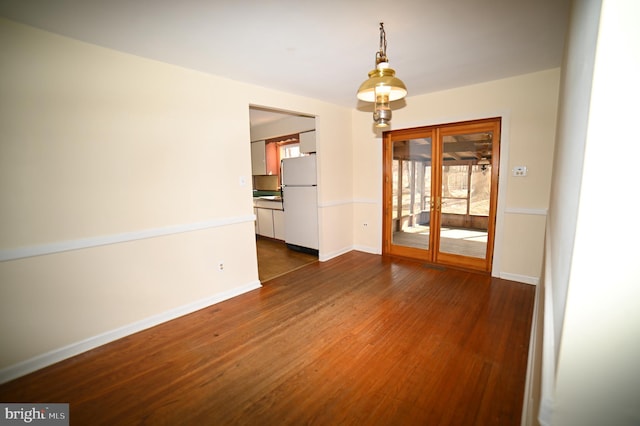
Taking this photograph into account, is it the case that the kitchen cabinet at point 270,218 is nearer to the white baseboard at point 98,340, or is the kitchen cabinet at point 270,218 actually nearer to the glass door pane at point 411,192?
the glass door pane at point 411,192

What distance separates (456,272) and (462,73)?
265cm

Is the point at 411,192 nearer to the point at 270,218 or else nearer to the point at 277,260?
the point at 277,260

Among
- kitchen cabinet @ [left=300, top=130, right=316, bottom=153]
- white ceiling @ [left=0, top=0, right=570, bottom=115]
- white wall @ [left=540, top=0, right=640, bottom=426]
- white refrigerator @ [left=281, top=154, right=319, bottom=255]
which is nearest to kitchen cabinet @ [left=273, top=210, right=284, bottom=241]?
white refrigerator @ [left=281, top=154, right=319, bottom=255]

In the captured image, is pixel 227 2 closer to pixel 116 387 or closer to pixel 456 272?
pixel 116 387

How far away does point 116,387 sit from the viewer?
6.23 ft

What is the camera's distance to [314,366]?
2.05 m

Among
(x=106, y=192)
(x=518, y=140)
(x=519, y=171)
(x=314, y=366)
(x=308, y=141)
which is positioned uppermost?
(x=308, y=141)

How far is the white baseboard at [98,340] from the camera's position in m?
2.02

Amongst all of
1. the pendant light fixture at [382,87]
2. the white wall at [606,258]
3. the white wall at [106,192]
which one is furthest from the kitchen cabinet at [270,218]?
the white wall at [606,258]

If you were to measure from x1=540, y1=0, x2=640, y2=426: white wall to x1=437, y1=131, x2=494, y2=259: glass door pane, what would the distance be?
3.68 m

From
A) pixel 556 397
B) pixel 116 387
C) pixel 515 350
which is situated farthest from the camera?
pixel 515 350

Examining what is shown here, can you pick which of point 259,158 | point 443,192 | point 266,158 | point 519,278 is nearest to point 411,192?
point 443,192

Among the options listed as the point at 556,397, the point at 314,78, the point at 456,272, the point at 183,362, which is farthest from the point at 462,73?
the point at 183,362

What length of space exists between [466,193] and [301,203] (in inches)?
105
